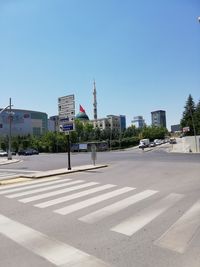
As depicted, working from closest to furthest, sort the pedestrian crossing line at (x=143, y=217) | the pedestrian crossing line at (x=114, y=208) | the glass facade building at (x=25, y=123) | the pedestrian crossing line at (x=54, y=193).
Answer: the pedestrian crossing line at (x=143, y=217), the pedestrian crossing line at (x=114, y=208), the pedestrian crossing line at (x=54, y=193), the glass facade building at (x=25, y=123)

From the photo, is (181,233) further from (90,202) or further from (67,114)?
(67,114)

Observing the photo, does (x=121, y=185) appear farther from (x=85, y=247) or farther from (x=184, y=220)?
(x=85, y=247)

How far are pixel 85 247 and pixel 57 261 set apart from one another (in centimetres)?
74

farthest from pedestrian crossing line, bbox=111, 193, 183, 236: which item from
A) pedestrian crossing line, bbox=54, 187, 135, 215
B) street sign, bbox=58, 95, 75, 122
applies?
street sign, bbox=58, 95, 75, 122

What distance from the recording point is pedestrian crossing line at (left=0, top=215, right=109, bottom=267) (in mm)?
4711

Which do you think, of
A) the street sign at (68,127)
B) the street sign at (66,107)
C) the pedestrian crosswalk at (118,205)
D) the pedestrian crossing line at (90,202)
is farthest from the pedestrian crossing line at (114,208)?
the street sign at (66,107)

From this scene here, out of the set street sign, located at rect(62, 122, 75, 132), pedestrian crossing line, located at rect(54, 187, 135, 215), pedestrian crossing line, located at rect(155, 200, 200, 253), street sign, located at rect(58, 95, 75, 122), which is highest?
street sign, located at rect(58, 95, 75, 122)

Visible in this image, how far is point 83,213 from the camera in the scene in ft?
25.6

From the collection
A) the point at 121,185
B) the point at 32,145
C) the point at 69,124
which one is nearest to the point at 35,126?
the point at 32,145

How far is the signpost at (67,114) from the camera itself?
A: 69.7ft

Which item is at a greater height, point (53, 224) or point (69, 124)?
point (69, 124)

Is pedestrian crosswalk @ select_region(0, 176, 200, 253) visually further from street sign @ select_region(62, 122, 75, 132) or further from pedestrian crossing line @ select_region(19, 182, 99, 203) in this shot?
street sign @ select_region(62, 122, 75, 132)

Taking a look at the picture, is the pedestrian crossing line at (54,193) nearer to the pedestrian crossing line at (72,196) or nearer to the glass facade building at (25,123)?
the pedestrian crossing line at (72,196)

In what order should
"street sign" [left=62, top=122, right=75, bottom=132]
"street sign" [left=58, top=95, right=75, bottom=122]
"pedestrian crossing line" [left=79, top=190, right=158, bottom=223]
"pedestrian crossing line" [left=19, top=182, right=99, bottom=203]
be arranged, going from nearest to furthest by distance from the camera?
"pedestrian crossing line" [left=79, top=190, right=158, bottom=223] < "pedestrian crossing line" [left=19, top=182, right=99, bottom=203] < "street sign" [left=62, top=122, right=75, bottom=132] < "street sign" [left=58, top=95, right=75, bottom=122]
